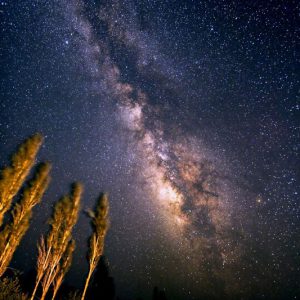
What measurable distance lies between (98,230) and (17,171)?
21.4ft

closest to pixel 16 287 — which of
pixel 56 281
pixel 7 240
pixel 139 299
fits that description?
pixel 56 281

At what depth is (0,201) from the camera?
45.2ft

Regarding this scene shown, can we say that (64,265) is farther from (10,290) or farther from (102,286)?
(102,286)

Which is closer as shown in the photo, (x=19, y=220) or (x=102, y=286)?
(x=19, y=220)

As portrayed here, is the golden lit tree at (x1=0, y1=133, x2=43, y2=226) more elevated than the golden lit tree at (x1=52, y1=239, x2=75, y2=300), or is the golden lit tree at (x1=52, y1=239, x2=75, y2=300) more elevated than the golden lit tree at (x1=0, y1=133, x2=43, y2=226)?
the golden lit tree at (x1=0, y1=133, x2=43, y2=226)

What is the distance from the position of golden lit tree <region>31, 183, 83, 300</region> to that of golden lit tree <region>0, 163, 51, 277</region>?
1633 millimetres

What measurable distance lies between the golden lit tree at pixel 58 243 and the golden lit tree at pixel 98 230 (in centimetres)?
132

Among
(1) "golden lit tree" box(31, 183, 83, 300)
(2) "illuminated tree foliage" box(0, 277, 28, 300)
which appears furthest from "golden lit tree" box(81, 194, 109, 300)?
(2) "illuminated tree foliage" box(0, 277, 28, 300)

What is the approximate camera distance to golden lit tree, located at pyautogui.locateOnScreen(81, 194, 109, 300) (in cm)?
1766

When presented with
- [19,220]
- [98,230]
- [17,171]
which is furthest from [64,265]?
[17,171]

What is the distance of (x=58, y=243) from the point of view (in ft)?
55.1

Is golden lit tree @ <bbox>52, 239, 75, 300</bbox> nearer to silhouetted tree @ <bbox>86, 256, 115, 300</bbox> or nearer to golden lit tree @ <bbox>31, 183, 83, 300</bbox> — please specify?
golden lit tree @ <bbox>31, 183, 83, 300</bbox>

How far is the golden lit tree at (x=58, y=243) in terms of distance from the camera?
16031 millimetres

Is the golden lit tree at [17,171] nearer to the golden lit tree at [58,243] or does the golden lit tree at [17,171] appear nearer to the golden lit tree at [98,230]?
the golden lit tree at [58,243]
